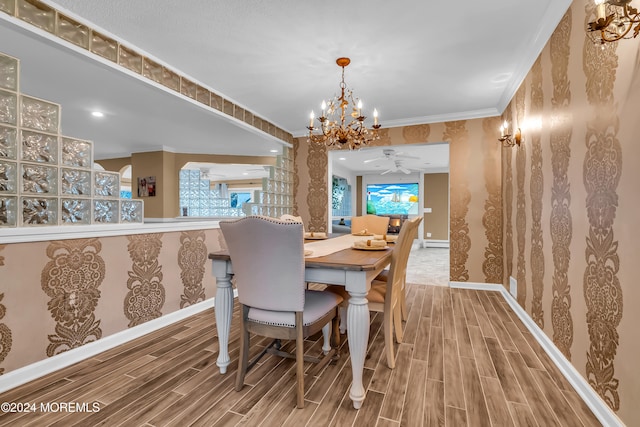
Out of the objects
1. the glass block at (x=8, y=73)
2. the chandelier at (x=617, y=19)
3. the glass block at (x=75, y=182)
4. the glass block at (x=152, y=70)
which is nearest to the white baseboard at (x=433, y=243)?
the glass block at (x=152, y=70)

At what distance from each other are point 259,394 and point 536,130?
2.80m

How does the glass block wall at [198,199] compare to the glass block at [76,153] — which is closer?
the glass block at [76,153]

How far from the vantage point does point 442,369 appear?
1967 mm

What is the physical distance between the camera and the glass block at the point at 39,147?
71.3 inches

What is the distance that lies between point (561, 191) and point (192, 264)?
122 inches

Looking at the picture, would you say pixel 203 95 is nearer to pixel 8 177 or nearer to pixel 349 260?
pixel 8 177

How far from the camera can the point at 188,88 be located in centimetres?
297

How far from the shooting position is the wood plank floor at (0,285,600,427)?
1505 millimetres

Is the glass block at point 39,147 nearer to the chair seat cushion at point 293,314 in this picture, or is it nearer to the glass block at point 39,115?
the glass block at point 39,115

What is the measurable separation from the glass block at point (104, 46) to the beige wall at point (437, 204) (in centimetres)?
808

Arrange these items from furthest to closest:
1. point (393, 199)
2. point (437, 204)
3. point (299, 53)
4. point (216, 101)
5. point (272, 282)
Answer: point (393, 199) < point (437, 204) < point (216, 101) < point (299, 53) < point (272, 282)

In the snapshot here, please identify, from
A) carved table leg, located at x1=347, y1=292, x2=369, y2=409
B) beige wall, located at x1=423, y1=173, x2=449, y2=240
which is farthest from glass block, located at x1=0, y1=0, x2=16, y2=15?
beige wall, located at x1=423, y1=173, x2=449, y2=240

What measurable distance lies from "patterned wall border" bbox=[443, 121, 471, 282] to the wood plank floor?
168 centimetres

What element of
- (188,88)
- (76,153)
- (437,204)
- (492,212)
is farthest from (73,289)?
(437,204)
